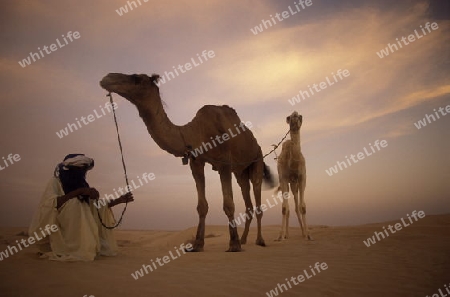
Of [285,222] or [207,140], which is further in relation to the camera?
[285,222]

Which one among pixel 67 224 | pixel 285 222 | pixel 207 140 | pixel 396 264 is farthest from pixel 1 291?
pixel 285 222

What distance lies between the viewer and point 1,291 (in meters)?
3.38

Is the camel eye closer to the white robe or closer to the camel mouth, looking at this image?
the camel mouth

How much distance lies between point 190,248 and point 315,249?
9.01 ft

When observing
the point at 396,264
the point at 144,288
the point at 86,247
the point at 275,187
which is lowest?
the point at 396,264

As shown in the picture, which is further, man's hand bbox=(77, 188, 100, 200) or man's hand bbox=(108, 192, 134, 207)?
man's hand bbox=(108, 192, 134, 207)

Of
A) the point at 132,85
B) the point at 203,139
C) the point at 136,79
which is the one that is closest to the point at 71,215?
the point at 132,85

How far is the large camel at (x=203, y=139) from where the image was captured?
5852mm

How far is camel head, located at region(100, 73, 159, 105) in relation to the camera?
17.9 feet

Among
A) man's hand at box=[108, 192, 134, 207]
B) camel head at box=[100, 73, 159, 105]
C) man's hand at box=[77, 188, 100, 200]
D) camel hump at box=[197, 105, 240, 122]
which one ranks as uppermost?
camel head at box=[100, 73, 159, 105]

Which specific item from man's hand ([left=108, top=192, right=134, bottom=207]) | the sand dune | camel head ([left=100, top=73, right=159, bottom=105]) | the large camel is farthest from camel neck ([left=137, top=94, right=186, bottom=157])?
the sand dune

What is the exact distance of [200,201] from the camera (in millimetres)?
6980

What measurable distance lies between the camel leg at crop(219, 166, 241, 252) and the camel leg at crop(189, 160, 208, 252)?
1.37ft

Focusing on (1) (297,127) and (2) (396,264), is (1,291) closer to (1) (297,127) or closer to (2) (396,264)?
(2) (396,264)
